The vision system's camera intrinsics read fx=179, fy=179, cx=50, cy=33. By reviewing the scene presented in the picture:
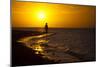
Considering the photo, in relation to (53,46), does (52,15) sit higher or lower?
higher

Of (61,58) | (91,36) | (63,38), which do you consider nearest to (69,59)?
(61,58)

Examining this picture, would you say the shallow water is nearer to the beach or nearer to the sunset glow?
the beach

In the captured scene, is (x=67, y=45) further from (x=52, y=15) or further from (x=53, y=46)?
(x=52, y=15)

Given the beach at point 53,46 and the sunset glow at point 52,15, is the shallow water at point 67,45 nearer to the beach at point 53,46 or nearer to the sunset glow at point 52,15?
the beach at point 53,46

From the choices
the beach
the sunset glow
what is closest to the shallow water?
the beach

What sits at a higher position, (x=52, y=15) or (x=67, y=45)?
(x=52, y=15)

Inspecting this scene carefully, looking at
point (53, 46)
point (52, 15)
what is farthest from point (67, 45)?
point (52, 15)

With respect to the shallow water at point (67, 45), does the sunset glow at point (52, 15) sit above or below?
above

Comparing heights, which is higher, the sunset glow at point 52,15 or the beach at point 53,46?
the sunset glow at point 52,15

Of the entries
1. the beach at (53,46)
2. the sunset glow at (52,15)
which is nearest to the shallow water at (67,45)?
the beach at (53,46)

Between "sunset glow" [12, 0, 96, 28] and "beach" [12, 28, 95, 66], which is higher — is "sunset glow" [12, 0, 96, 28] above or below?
above

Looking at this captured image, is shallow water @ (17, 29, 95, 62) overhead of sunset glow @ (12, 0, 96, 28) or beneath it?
beneath
